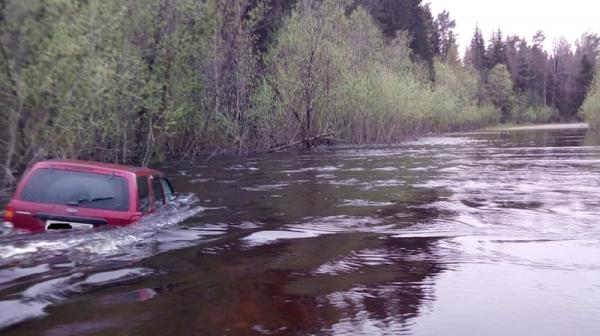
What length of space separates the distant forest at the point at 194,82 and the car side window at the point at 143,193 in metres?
6.24

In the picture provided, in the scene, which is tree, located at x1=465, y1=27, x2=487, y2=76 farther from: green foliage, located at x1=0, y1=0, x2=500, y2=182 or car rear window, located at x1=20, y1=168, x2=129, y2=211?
car rear window, located at x1=20, y1=168, x2=129, y2=211

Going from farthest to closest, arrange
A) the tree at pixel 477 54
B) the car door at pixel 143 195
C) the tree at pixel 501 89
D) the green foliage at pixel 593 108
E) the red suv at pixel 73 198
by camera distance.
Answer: the tree at pixel 477 54 → the tree at pixel 501 89 → the green foliage at pixel 593 108 → the car door at pixel 143 195 → the red suv at pixel 73 198

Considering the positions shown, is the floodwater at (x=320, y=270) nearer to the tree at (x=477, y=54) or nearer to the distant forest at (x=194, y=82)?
the distant forest at (x=194, y=82)

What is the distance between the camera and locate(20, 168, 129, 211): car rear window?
858cm

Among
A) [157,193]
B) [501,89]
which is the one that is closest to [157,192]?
[157,193]

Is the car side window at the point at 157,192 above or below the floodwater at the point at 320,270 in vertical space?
above

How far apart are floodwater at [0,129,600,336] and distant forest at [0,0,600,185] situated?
4298 millimetres

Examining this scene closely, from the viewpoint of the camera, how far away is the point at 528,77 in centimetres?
11944

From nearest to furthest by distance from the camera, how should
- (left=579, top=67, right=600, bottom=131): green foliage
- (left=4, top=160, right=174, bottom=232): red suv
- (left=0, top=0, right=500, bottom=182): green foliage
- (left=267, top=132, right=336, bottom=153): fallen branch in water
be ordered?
(left=4, top=160, right=174, bottom=232): red suv, (left=0, top=0, right=500, bottom=182): green foliage, (left=267, top=132, right=336, bottom=153): fallen branch in water, (left=579, top=67, right=600, bottom=131): green foliage

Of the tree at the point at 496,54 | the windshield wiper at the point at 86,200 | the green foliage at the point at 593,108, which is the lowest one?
the windshield wiper at the point at 86,200

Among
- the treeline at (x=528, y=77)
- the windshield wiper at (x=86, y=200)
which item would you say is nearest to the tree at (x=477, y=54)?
the treeline at (x=528, y=77)

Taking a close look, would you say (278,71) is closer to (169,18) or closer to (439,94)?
(169,18)

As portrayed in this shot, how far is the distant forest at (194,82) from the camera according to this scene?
15.3 m

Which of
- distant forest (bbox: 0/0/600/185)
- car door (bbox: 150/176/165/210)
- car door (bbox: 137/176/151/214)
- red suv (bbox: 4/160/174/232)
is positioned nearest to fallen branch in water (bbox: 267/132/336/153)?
distant forest (bbox: 0/0/600/185)
